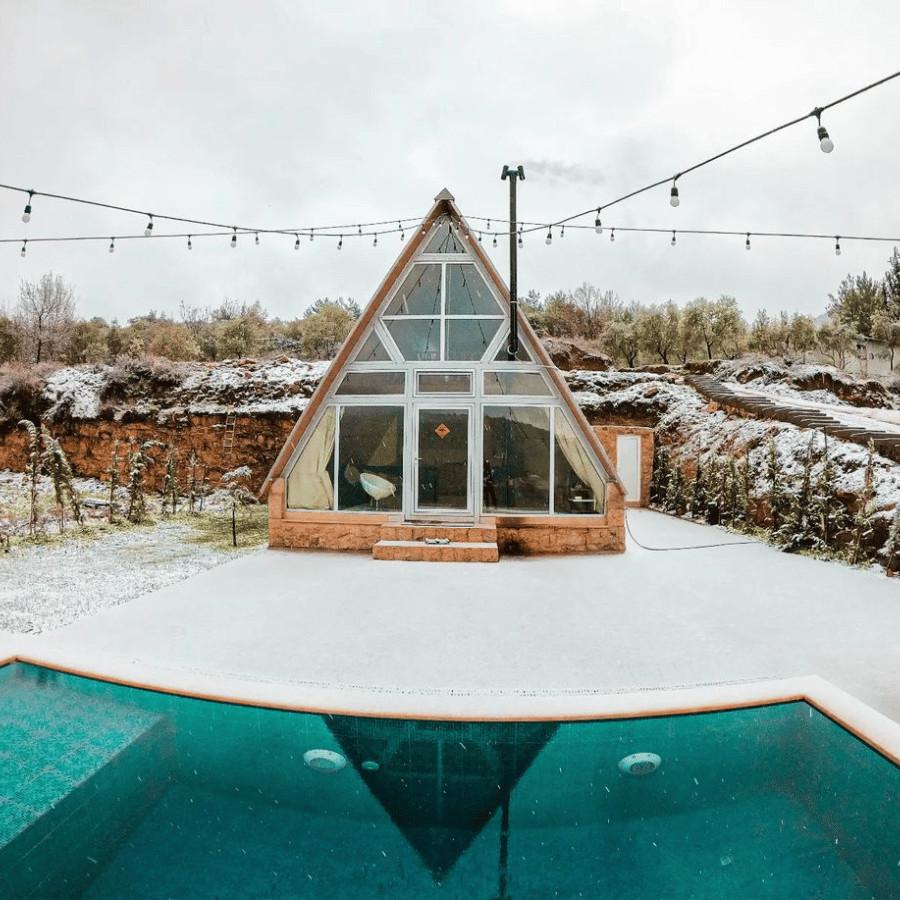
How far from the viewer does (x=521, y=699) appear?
115 inches

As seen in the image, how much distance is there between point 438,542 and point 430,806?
440cm

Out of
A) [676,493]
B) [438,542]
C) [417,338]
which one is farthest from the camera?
[676,493]

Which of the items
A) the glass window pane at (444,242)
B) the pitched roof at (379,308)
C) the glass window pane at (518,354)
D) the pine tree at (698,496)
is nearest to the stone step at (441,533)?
the pitched roof at (379,308)

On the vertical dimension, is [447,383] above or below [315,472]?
above

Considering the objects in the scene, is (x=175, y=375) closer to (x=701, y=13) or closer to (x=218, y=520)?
(x=218, y=520)

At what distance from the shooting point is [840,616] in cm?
455

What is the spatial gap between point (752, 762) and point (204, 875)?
2.30m

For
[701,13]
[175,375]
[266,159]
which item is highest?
[266,159]

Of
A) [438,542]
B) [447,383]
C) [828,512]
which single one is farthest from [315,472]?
[828,512]

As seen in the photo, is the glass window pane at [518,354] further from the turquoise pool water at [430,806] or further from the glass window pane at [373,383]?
the turquoise pool water at [430,806]

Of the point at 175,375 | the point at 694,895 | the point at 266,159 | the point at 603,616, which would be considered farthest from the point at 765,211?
the point at 694,895

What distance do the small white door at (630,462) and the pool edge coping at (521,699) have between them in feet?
28.3

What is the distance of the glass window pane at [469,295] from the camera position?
734cm

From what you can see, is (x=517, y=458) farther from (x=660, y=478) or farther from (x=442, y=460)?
(x=660, y=478)
